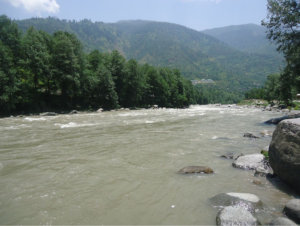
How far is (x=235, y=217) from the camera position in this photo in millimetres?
3625

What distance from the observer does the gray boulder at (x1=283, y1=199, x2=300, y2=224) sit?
142 inches

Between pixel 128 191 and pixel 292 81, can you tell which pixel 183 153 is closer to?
pixel 128 191

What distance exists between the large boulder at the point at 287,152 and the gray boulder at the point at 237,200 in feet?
4.47

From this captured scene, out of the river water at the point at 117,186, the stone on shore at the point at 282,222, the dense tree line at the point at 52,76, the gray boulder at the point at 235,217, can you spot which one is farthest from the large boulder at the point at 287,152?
the dense tree line at the point at 52,76

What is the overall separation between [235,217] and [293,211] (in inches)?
49.0

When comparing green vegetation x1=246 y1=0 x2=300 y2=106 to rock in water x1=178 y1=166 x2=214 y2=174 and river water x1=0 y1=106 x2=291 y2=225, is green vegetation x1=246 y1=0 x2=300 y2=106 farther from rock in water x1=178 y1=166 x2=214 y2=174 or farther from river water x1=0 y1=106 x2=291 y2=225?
rock in water x1=178 y1=166 x2=214 y2=174

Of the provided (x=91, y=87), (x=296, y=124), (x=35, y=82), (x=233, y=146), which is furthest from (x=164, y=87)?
(x=296, y=124)

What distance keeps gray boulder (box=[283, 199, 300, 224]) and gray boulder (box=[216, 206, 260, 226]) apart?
82 centimetres

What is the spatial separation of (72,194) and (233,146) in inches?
331

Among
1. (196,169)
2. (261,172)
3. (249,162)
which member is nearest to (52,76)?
(196,169)

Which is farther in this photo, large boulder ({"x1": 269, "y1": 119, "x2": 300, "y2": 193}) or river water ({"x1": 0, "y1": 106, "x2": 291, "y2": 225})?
large boulder ({"x1": 269, "y1": 119, "x2": 300, "y2": 193})

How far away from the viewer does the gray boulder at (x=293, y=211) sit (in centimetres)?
362

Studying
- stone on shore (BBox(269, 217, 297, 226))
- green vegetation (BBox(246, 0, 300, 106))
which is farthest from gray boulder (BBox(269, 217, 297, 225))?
green vegetation (BBox(246, 0, 300, 106))

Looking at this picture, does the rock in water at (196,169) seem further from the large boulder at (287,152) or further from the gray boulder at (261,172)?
the large boulder at (287,152)
